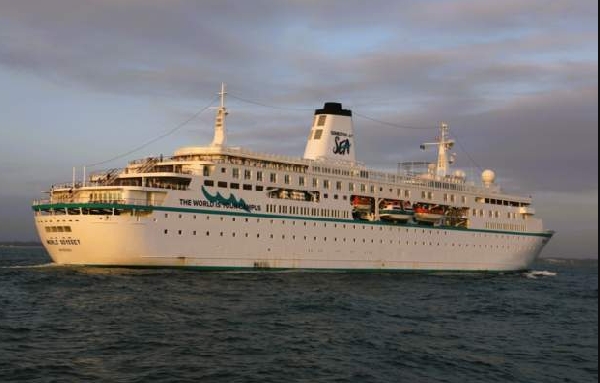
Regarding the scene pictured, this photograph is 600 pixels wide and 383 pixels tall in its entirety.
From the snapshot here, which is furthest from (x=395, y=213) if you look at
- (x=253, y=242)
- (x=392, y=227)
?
(x=253, y=242)

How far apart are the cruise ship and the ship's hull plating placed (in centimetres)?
8

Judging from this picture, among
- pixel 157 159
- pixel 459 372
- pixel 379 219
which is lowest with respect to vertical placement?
pixel 459 372

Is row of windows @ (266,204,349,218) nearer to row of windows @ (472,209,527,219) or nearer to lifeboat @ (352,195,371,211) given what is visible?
lifeboat @ (352,195,371,211)

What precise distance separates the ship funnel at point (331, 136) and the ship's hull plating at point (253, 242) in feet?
24.1

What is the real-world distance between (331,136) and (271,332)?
113 ft

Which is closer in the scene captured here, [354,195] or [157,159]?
[157,159]

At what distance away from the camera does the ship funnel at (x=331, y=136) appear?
54531 mm

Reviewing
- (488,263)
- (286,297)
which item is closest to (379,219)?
(488,263)

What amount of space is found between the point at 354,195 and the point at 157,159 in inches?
644

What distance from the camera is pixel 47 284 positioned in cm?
3192

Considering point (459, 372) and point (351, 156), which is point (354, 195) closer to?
point (351, 156)

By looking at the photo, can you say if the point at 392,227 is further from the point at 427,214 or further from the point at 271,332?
the point at 271,332

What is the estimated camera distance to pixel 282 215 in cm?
4584

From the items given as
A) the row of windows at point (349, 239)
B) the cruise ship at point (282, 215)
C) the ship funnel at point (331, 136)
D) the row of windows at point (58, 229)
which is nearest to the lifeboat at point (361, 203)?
the cruise ship at point (282, 215)
